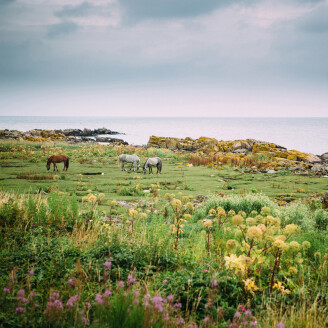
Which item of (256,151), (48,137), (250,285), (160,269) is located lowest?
(160,269)

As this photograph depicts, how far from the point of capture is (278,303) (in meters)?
3.87

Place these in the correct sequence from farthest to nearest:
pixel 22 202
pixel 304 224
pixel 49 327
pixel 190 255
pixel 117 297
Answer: pixel 304 224 → pixel 22 202 → pixel 190 255 → pixel 117 297 → pixel 49 327

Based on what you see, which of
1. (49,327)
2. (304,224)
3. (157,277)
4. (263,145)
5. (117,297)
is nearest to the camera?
(49,327)

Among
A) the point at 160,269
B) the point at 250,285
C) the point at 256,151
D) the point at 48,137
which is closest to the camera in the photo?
the point at 250,285

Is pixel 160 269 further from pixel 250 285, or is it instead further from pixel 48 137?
pixel 48 137

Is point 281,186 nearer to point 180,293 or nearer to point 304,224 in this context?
point 304,224

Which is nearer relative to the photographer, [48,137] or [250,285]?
[250,285]

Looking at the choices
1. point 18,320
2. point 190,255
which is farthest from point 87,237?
point 18,320

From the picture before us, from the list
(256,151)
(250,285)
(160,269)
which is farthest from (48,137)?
(250,285)

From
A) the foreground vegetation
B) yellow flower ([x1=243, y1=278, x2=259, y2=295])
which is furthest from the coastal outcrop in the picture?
yellow flower ([x1=243, y1=278, x2=259, y2=295])

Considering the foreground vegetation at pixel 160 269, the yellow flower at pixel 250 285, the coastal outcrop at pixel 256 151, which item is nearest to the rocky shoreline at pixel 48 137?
the coastal outcrop at pixel 256 151

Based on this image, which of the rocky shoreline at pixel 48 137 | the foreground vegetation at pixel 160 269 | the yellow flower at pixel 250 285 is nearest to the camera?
the foreground vegetation at pixel 160 269

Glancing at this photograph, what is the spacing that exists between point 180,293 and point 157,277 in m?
0.68

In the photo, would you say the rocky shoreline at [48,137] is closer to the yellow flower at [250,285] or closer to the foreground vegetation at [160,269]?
the foreground vegetation at [160,269]
